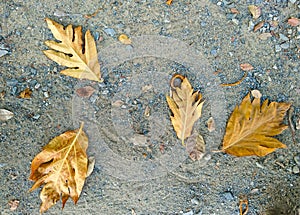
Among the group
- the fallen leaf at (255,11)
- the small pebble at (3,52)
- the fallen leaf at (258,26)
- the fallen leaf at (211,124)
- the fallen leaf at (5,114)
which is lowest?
the fallen leaf at (5,114)

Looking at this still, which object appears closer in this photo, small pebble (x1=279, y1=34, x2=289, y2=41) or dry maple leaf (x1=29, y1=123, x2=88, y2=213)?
dry maple leaf (x1=29, y1=123, x2=88, y2=213)

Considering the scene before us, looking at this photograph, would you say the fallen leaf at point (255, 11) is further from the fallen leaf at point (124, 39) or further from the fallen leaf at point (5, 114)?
the fallen leaf at point (5, 114)

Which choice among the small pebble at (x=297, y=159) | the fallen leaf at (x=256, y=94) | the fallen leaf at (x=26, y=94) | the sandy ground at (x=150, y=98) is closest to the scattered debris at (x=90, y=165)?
the sandy ground at (x=150, y=98)

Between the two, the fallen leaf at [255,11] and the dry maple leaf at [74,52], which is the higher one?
the fallen leaf at [255,11]

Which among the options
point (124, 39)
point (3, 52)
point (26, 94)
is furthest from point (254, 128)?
point (3, 52)

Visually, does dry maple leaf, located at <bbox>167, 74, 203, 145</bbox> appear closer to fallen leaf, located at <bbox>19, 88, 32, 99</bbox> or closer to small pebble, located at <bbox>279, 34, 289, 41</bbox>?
small pebble, located at <bbox>279, 34, 289, 41</bbox>

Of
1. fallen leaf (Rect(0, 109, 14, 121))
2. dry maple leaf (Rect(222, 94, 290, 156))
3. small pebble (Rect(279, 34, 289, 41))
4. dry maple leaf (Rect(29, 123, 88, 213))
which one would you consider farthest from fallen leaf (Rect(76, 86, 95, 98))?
small pebble (Rect(279, 34, 289, 41))

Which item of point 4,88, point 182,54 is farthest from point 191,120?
point 4,88
